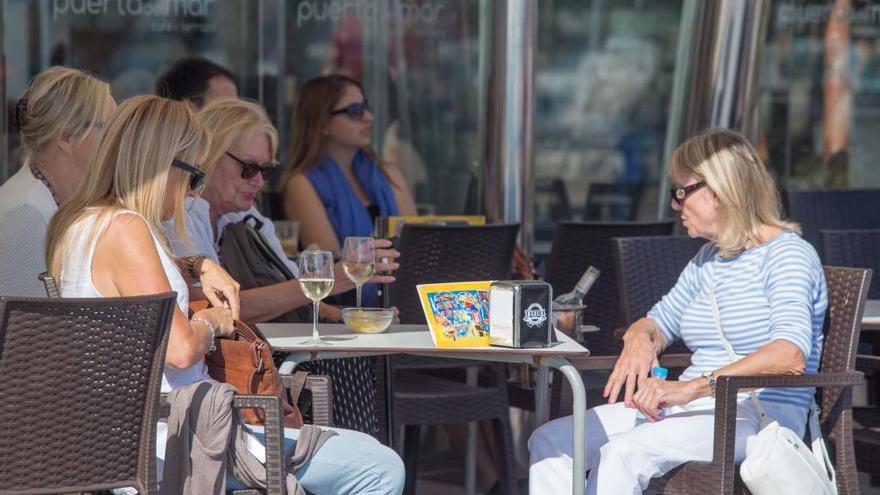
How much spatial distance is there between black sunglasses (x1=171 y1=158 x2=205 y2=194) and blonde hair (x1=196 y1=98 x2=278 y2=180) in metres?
0.85

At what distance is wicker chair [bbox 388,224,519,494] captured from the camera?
4359mm

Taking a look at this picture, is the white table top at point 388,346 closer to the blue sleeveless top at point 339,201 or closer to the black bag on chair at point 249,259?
the black bag on chair at point 249,259

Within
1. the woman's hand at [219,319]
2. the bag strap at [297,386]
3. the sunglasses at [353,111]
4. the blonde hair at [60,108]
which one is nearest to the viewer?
the woman's hand at [219,319]

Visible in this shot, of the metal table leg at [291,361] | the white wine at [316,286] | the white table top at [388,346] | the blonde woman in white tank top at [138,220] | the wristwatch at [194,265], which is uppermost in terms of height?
the blonde woman in white tank top at [138,220]

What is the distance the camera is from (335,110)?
222 inches

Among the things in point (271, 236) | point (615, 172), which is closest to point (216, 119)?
point (271, 236)

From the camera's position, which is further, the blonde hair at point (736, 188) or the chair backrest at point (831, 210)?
the chair backrest at point (831, 210)

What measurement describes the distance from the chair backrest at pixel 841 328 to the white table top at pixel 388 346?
74 cm

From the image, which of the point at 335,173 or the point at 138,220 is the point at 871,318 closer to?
the point at 138,220

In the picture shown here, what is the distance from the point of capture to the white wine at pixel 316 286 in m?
3.47

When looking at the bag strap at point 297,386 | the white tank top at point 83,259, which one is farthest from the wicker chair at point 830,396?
the white tank top at point 83,259

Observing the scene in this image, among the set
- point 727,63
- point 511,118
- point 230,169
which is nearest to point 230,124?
point 230,169

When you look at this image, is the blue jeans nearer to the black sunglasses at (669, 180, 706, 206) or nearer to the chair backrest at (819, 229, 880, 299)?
the black sunglasses at (669, 180, 706, 206)

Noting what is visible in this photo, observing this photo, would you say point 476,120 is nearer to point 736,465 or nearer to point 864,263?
point 864,263
